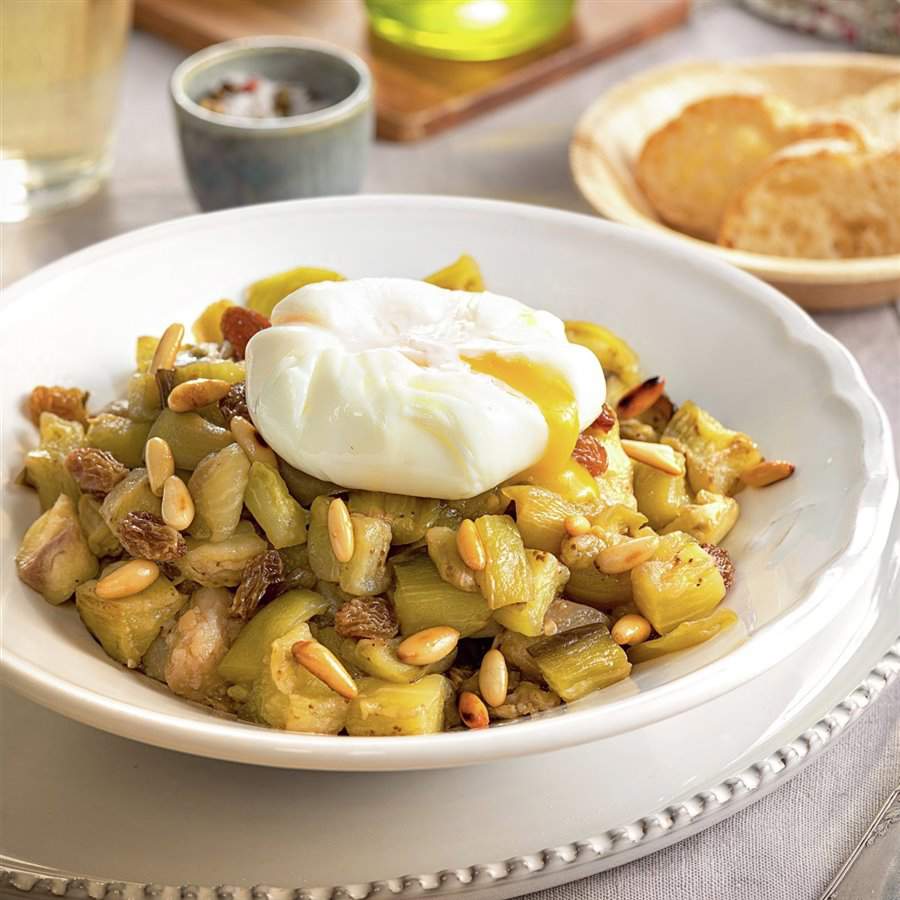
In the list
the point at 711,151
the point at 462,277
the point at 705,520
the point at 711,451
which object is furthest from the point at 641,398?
the point at 711,151

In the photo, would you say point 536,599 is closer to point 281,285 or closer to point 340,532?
point 340,532

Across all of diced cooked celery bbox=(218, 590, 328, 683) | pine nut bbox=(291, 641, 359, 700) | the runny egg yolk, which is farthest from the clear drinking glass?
pine nut bbox=(291, 641, 359, 700)

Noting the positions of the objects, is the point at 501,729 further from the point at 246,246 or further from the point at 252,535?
the point at 246,246

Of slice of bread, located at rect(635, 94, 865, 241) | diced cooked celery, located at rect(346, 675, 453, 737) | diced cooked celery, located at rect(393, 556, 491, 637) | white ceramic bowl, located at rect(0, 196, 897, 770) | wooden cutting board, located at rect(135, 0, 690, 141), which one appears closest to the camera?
white ceramic bowl, located at rect(0, 196, 897, 770)

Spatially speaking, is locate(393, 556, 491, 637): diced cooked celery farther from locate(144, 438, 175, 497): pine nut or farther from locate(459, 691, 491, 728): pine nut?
locate(144, 438, 175, 497): pine nut

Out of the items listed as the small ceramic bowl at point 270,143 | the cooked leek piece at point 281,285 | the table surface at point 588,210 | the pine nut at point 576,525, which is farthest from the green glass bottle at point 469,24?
the pine nut at point 576,525
